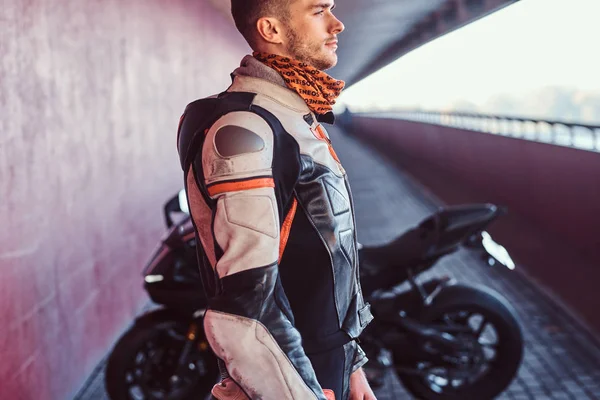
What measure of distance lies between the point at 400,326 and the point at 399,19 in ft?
58.5

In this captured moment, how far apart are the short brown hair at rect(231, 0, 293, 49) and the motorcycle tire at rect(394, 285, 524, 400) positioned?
2.53 m

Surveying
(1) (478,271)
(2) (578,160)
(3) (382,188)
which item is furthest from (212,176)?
(3) (382,188)

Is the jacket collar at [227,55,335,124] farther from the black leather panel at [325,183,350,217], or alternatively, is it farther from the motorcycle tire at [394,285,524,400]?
the motorcycle tire at [394,285,524,400]

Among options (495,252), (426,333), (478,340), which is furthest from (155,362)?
(495,252)

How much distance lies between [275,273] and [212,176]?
0.24 meters

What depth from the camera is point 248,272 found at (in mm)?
1390

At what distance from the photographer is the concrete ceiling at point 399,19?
16.3 metres

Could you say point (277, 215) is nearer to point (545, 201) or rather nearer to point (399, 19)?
point (545, 201)

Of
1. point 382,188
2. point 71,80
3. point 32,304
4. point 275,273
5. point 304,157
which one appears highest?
point 71,80

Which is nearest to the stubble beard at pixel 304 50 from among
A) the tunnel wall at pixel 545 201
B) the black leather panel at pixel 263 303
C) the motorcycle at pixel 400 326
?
the black leather panel at pixel 263 303

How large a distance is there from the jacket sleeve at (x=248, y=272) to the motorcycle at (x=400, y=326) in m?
2.15

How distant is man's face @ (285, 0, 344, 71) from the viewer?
5.36 ft

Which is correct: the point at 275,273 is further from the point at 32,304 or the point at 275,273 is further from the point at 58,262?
the point at 58,262

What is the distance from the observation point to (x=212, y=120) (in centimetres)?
150
